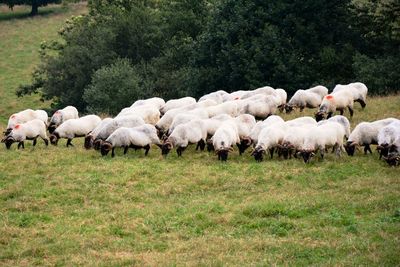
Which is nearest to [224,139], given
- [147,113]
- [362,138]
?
[362,138]

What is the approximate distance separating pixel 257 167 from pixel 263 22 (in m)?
20.8

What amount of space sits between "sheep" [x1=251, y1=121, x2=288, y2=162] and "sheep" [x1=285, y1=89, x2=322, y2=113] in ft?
20.3

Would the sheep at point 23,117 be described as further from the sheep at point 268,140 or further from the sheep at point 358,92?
the sheep at point 358,92

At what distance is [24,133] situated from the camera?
2416cm

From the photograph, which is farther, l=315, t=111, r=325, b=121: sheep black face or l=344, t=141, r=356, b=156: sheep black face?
l=315, t=111, r=325, b=121: sheep black face

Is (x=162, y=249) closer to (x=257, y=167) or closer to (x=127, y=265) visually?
(x=127, y=265)

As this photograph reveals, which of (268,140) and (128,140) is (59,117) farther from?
(268,140)

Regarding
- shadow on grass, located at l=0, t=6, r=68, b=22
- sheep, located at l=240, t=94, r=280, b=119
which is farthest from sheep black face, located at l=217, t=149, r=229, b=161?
shadow on grass, located at l=0, t=6, r=68, b=22

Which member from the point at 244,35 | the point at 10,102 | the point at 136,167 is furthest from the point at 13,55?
the point at 136,167

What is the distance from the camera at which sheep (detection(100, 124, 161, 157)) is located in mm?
22016

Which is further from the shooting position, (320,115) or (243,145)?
(320,115)

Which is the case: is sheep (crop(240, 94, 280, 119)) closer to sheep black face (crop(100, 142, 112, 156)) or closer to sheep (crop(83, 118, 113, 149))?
sheep (crop(83, 118, 113, 149))

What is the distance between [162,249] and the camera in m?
13.7

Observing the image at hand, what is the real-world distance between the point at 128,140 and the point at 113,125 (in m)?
1.72
